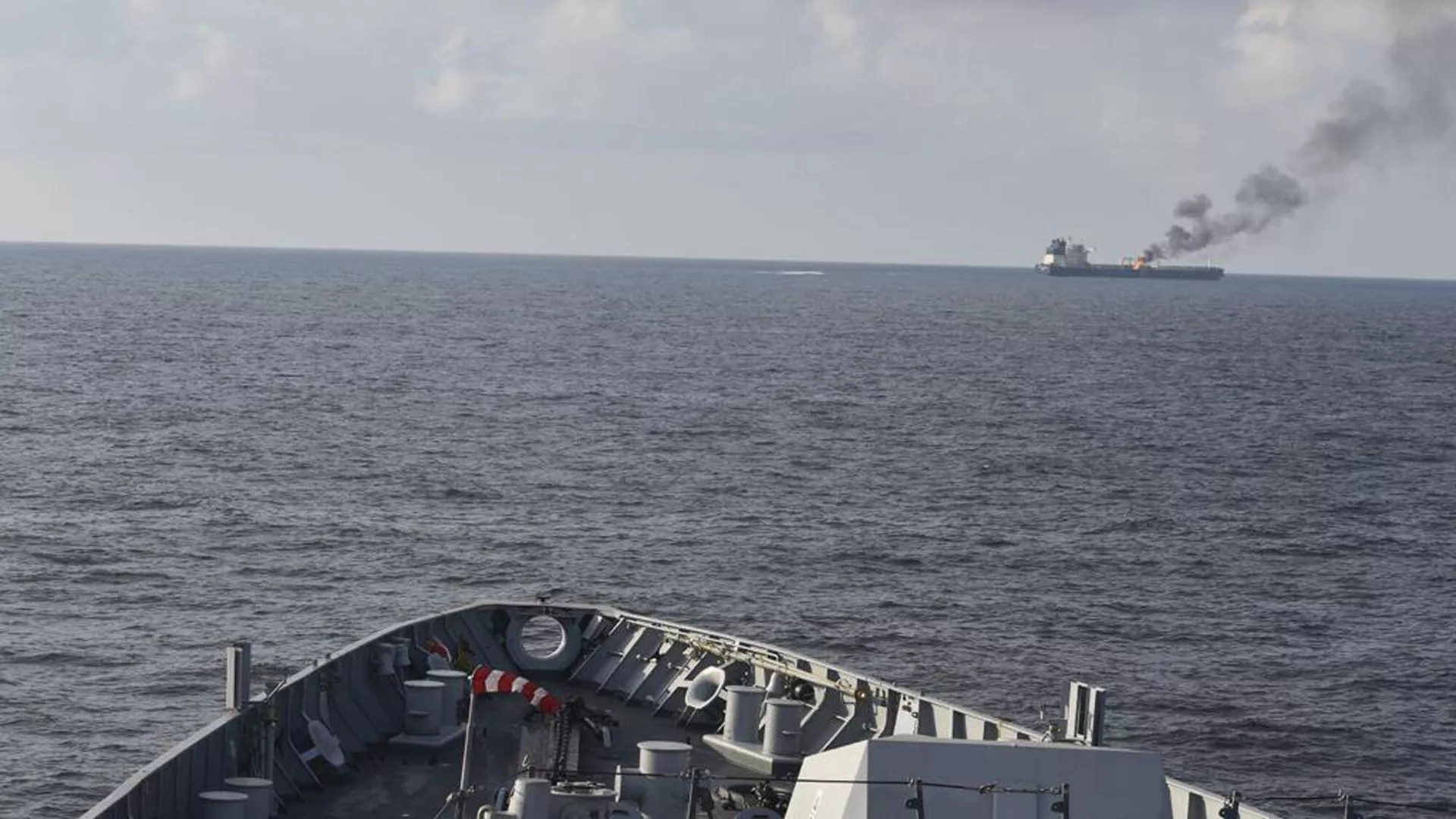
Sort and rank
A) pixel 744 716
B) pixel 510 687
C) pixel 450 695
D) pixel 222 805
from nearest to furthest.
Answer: pixel 222 805 < pixel 744 716 < pixel 450 695 < pixel 510 687

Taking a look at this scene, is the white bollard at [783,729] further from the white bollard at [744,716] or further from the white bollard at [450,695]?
the white bollard at [450,695]

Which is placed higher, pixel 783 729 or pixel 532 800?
pixel 532 800

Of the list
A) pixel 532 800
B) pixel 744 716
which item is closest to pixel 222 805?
pixel 532 800

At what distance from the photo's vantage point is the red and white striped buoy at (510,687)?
95.8 feet

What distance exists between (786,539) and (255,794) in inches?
1992

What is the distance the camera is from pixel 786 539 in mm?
73062

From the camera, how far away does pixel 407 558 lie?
219 ft

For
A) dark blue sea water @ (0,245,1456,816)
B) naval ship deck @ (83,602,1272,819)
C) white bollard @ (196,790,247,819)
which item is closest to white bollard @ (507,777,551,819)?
naval ship deck @ (83,602,1272,819)

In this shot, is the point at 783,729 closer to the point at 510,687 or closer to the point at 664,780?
the point at 664,780

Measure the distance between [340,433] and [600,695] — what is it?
71.6 meters

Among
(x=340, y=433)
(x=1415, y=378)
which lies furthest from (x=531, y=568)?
(x=1415, y=378)

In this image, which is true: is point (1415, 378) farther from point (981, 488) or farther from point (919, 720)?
point (919, 720)

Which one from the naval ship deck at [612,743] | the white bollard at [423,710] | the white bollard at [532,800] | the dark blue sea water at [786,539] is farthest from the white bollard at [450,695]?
the dark blue sea water at [786,539]

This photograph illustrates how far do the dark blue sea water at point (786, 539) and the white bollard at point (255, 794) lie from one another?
18287mm
